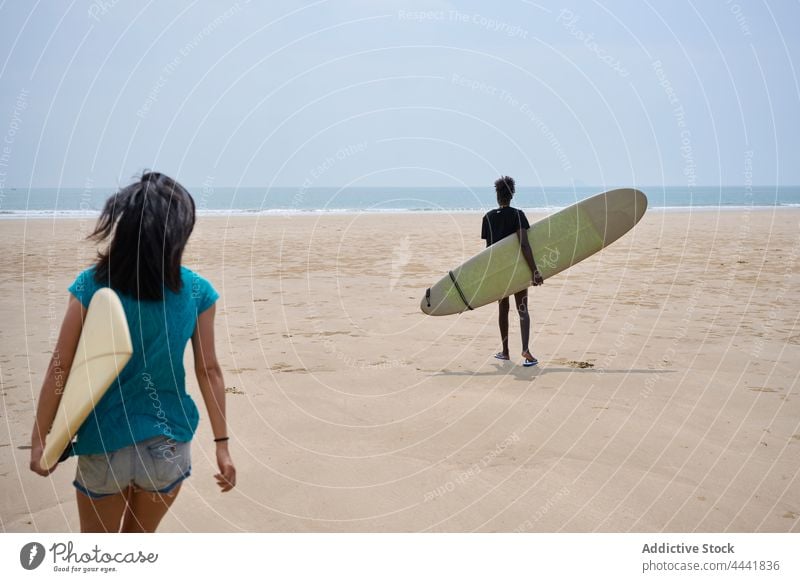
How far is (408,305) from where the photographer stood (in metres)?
10.8

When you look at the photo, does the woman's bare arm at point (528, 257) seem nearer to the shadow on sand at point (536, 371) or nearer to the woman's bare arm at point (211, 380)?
the shadow on sand at point (536, 371)

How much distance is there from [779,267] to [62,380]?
15276 mm

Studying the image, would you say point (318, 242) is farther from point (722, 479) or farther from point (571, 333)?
point (722, 479)

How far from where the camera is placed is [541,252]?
887cm

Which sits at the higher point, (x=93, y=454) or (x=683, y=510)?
(x=93, y=454)

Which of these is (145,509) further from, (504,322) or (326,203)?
(326,203)

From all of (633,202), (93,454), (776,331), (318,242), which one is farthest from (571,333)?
(318,242)

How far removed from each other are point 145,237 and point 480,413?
3945 mm

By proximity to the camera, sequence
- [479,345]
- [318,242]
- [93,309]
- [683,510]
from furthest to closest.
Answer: [318,242] < [479,345] < [683,510] < [93,309]

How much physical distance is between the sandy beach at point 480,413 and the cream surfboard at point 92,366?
6.02ft

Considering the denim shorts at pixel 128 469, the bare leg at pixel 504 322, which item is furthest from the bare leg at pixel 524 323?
the denim shorts at pixel 128 469

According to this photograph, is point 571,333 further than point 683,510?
Yes

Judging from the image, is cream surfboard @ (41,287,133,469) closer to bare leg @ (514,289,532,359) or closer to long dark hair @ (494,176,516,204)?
bare leg @ (514,289,532,359)
